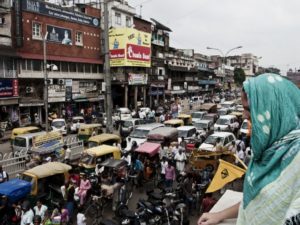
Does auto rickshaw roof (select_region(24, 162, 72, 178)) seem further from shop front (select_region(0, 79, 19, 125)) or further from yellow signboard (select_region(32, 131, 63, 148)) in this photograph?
shop front (select_region(0, 79, 19, 125))

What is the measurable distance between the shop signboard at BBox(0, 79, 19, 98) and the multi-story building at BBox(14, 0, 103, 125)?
1.25 meters

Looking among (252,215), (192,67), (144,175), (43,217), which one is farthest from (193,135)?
(192,67)

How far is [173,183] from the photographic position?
49.6 feet

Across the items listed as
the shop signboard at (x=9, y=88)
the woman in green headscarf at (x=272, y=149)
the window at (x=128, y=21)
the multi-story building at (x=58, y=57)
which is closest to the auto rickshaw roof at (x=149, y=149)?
the woman in green headscarf at (x=272, y=149)

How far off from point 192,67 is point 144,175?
211ft

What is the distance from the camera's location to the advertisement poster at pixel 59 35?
37.2 meters

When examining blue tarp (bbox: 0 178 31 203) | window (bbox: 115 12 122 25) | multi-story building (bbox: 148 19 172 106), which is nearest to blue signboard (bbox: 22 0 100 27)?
window (bbox: 115 12 122 25)

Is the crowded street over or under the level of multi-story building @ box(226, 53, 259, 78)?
under

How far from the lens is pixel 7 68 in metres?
31.7

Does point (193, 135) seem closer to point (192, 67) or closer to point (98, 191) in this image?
point (98, 191)

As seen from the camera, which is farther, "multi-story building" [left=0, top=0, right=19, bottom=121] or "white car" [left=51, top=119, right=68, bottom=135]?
"multi-story building" [left=0, top=0, right=19, bottom=121]

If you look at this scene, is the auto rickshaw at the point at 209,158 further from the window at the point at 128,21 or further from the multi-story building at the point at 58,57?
the window at the point at 128,21

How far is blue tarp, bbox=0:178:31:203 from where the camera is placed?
11.4 metres

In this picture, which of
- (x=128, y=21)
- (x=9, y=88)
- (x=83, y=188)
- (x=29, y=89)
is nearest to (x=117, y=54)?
(x=128, y=21)
